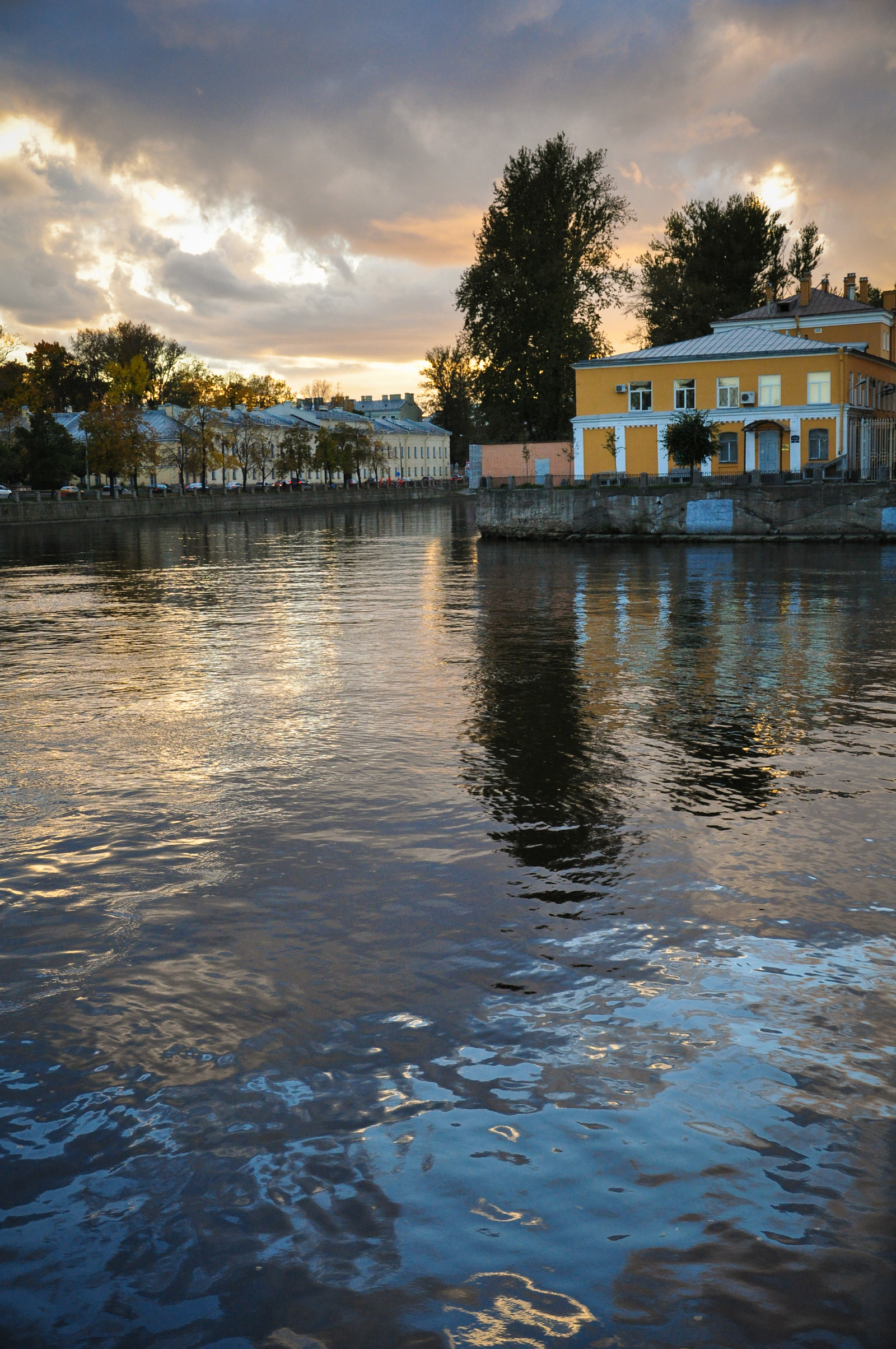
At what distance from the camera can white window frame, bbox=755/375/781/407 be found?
51906mm

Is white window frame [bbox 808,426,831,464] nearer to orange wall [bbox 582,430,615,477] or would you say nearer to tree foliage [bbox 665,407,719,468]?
orange wall [bbox 582,430,615,477]

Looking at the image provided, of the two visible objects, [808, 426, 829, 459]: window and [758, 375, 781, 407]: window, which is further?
[758, 375, 781, 407]: window

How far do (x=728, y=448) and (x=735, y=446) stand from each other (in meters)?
0.36

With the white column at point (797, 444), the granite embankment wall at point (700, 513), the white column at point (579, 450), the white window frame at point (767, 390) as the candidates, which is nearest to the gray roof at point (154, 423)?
the white column at point (579, 450)

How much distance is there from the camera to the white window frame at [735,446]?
53219mm

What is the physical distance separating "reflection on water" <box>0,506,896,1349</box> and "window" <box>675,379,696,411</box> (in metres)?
45.3

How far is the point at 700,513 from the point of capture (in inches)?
1503

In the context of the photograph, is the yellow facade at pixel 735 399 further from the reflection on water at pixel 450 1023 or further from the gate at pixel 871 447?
the reflection on water at pixel 450 1023

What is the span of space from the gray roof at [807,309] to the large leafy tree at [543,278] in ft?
25.2

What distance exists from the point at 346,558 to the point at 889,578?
16.6m

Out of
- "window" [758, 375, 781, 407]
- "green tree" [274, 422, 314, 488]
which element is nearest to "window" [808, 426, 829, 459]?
"window" [758, 375, 781, 407]

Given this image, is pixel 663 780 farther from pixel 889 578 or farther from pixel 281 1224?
pixel 889 578

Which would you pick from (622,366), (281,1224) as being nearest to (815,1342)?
(281,1224)

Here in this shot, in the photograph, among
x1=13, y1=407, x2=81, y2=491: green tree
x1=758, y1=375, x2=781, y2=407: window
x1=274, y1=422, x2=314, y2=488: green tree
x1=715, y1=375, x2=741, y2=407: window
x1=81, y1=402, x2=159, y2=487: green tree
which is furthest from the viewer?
x1=274, y1=422, x2=314, y2=488: green tree
